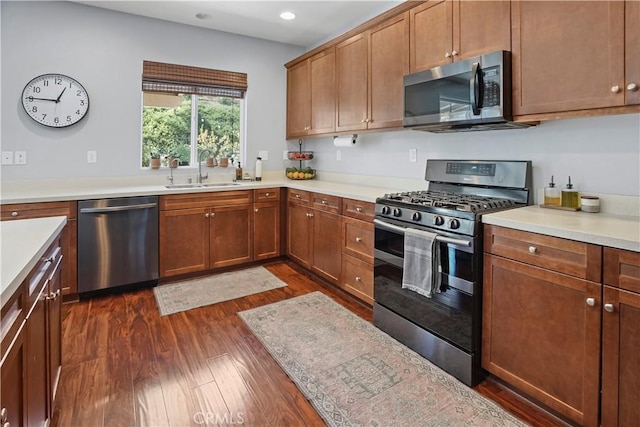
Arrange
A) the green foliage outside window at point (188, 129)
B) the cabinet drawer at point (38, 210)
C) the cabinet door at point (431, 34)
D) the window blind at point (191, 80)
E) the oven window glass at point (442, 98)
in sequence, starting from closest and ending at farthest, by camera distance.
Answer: the oven window glass at point (442, 98), the cabinet door at point (431, 34), the cabinet drawer at point (38, 210), the window blind at point (191, 80), the green foliage outside window at point (188, 129)

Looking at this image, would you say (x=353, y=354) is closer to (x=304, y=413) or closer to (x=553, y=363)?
(x=304, y=413)

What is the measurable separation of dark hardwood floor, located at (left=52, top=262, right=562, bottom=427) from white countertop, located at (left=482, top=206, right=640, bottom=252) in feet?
2.89

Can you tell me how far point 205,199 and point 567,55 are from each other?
118 inches

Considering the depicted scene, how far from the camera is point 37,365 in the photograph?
1271 millimetres

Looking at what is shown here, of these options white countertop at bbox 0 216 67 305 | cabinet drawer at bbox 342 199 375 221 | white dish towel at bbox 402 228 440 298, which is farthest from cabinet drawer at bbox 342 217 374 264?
white countertop at bbox 0 216 67 305

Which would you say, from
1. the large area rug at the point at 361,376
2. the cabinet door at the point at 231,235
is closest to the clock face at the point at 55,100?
the cabinet door at the point at 231,235

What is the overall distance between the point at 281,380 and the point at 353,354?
0.48 m

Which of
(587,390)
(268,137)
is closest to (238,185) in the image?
(268,137)

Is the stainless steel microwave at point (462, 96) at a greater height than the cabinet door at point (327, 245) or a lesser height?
greater

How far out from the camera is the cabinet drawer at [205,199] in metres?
3.41

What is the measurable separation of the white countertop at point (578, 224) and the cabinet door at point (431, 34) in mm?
1170

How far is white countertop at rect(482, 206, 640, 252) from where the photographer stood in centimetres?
145

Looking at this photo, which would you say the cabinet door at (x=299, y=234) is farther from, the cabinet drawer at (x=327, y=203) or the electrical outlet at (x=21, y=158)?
the electrical outlet at (x=21, y=158)

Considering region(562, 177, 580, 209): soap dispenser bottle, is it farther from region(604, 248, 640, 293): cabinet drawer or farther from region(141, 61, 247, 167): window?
region(141, 61, 247, 167): window
